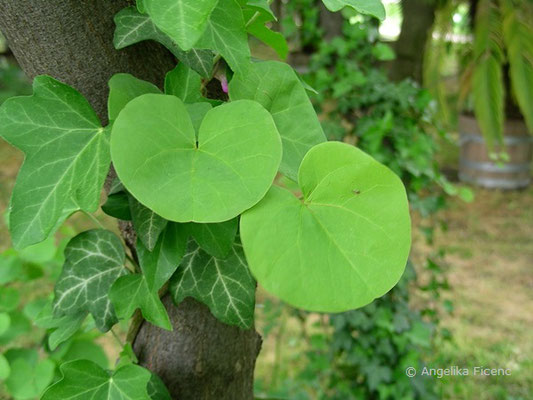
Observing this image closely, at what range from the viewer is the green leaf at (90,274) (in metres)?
0.62

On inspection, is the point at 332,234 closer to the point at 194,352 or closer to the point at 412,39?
the point at 194,352

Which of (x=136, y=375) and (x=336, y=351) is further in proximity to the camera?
(x=336, y=351)

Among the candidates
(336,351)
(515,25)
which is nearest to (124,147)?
(336,351)

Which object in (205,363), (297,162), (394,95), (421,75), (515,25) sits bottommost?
(421,75)

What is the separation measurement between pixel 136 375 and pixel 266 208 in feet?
0.86

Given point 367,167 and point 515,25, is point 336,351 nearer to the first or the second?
point 367,167

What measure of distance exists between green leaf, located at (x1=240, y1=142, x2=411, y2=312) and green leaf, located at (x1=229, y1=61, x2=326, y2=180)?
0.07 meters

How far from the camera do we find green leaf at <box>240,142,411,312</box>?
1.26 feet

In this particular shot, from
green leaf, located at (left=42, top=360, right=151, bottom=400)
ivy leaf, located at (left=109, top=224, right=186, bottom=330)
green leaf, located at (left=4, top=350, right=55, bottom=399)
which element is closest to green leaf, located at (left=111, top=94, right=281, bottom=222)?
ivy leaf, located at (left=109, top=224, right=186, bottom=330)

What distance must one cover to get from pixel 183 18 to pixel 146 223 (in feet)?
0.68

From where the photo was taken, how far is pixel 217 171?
16.3 inches

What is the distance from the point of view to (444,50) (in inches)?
118

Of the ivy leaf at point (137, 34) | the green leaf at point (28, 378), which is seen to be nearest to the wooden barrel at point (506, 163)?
the green leaf at point (28, 378)

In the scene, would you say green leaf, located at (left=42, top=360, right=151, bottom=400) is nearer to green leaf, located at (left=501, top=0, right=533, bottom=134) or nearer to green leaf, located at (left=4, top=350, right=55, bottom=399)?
green leaf, located at (left=4, top=350, right=55, bottom=399)
